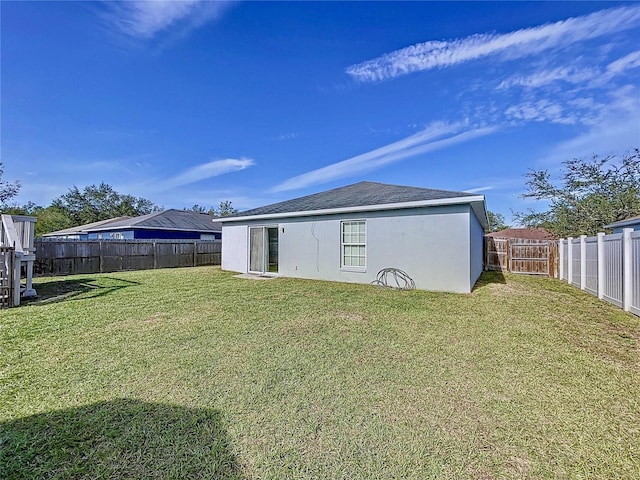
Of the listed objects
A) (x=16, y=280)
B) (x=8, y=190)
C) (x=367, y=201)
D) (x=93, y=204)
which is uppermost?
(x=93, y=204)

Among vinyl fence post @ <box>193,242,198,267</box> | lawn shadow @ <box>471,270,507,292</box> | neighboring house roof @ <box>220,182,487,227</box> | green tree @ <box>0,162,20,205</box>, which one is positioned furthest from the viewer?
green tree @ <box>0,162,20,205</box>

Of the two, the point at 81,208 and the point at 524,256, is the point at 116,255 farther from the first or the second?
the point at 81,208

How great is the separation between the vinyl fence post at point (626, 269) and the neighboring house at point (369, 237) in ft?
9.27

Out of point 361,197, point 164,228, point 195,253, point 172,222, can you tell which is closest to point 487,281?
point 361,197

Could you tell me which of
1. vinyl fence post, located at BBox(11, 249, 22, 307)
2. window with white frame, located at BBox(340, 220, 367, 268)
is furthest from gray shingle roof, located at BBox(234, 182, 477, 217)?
vinyl fence post, located at BBox(11, 249, 22, 307)

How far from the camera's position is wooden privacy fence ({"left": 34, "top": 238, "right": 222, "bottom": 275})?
479 inches

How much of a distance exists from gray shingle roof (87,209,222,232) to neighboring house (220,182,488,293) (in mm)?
8466

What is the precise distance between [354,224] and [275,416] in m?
7.72

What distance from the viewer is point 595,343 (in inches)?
166

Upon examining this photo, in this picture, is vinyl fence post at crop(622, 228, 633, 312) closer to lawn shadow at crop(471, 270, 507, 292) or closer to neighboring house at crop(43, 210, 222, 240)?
lawn shadow at crop(471, 270, 507, 292)

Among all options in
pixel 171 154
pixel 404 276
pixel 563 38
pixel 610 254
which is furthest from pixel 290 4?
pixel 171 154

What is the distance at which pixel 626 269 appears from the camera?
19.3ft

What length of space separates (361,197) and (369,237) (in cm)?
202

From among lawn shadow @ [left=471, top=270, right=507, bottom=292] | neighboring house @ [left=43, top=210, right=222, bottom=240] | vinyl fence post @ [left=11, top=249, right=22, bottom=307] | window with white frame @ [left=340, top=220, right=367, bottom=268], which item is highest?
neighboring house @ [left=43, top=210, right=222, bottom=240]
